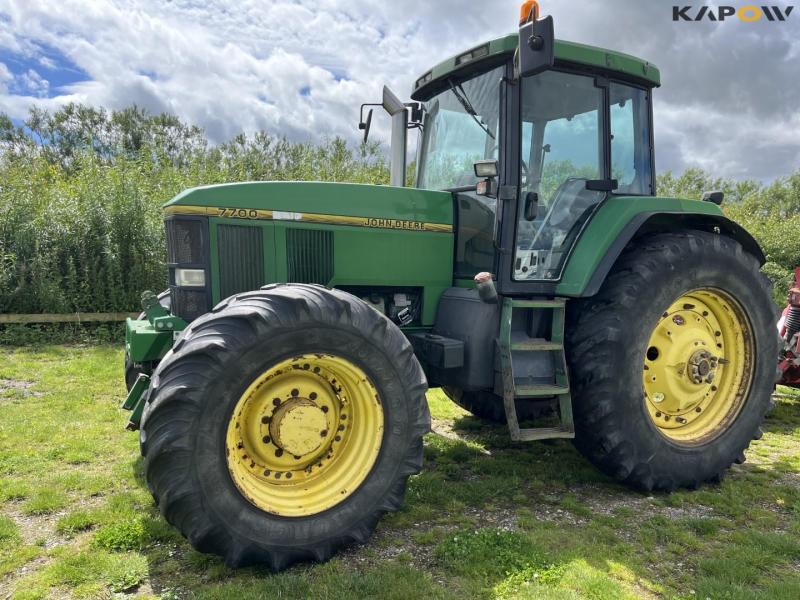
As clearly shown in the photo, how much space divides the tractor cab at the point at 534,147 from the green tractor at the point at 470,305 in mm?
14

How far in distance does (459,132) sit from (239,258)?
5.77ft

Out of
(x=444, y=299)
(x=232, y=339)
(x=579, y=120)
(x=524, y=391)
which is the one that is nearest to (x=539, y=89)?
(x=579, y=120)

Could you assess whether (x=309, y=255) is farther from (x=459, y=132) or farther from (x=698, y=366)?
(x=698, y=366)

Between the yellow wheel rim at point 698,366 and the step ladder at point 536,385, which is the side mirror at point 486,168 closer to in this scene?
the step ladder at point 536,385

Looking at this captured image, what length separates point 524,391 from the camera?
346 centimetres

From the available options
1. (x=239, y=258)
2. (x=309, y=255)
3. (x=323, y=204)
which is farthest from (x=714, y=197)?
(x=239, y=258)

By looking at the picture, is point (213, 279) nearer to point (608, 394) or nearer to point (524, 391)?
point (524, 391)

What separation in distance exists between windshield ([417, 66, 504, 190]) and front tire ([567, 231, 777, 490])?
3.89ft

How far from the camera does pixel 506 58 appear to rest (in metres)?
3.52

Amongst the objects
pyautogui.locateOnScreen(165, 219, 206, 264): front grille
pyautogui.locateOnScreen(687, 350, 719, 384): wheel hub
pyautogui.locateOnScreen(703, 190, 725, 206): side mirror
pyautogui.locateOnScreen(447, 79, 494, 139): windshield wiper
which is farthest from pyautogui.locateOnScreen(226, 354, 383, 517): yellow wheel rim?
pyautogui.locateOnScreen(703, 190, 725, 206): side mirror

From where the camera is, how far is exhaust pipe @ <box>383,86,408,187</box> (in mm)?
4395

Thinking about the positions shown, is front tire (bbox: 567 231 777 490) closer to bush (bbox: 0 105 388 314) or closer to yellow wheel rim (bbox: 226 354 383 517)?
yellow wheel rim (bbox: 226 354 383 517)

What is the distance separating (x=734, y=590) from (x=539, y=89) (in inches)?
115

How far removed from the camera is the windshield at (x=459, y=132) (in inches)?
145
